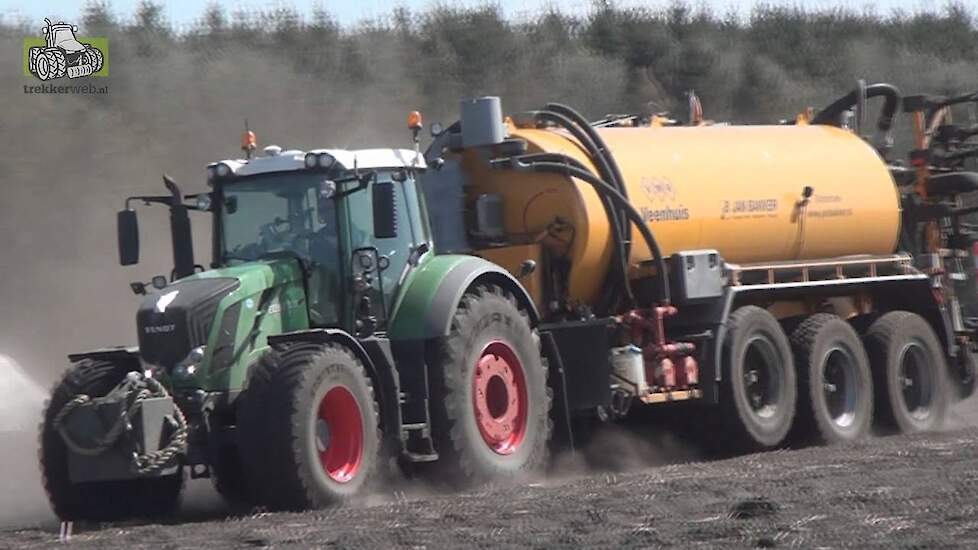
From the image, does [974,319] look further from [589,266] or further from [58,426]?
[58,426]

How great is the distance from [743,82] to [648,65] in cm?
231

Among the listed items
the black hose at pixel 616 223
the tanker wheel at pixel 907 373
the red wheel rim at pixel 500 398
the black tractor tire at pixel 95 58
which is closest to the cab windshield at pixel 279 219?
the red wheel rim at pixel 500 398

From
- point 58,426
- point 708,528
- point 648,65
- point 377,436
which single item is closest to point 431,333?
point 377,436

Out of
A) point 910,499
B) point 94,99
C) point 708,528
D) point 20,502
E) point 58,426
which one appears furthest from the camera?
point 94,99

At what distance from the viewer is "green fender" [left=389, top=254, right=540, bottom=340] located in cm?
1230

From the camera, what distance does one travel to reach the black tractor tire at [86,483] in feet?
38.3

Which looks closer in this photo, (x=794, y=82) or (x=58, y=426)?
(x=58, y=426)

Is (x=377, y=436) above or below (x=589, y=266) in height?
below

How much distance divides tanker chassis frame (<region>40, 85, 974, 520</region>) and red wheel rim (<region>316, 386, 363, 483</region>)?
2 cm

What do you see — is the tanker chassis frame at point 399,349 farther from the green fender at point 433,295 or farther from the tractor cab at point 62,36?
the tractor cab at point 62,36

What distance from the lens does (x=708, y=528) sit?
9484 millimetres

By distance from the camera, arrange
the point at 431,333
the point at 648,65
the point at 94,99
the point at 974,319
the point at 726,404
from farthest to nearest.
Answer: the point at 648,65
the point at 94,99
the point at 974,319
the point at 726,404
the point at 431,333

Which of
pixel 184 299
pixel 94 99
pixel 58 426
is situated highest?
pixel 94 99

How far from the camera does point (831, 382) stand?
1608 centimetres
